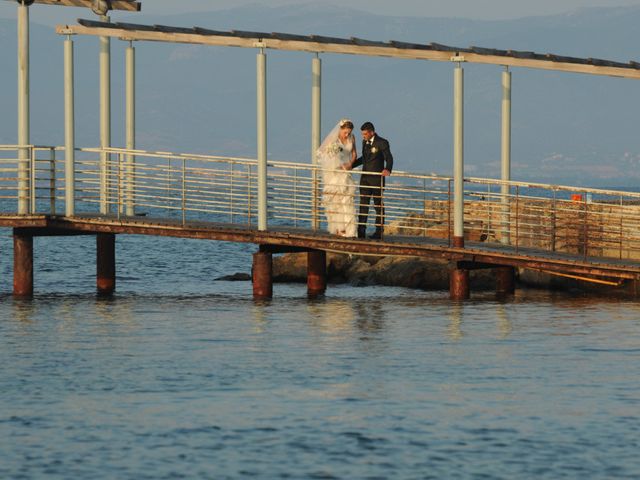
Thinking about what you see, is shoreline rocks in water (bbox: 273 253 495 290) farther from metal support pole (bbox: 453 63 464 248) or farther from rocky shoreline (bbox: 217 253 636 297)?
metal support pole (bbox: 453 63 464 248)

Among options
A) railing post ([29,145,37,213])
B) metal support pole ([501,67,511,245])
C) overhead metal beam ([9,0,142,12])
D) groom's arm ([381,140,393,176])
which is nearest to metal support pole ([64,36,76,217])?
railing post ([29,145,37,213])

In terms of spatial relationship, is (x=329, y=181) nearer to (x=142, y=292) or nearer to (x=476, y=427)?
(x=142, y=292)

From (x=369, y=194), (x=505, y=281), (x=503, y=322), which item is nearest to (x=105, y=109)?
(x=369, y=194)

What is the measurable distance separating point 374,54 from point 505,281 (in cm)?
490

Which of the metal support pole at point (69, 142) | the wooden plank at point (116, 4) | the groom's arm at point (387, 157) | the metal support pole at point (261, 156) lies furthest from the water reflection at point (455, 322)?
the wooden plank at point (116, 4)

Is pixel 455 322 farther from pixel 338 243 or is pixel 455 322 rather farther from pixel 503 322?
pixel 338 243

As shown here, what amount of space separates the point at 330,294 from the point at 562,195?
356ft

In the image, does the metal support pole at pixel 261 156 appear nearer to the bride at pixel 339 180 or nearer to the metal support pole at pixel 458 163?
the bride at pixel 339 180

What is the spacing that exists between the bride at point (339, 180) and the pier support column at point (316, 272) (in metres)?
1.75

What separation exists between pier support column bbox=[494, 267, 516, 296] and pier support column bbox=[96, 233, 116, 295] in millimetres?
6458

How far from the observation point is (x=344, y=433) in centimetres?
1562

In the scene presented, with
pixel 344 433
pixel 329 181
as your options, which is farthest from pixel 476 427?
pixel 329 181

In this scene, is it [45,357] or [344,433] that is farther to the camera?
[45,357]

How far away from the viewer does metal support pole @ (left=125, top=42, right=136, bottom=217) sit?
29141mm
